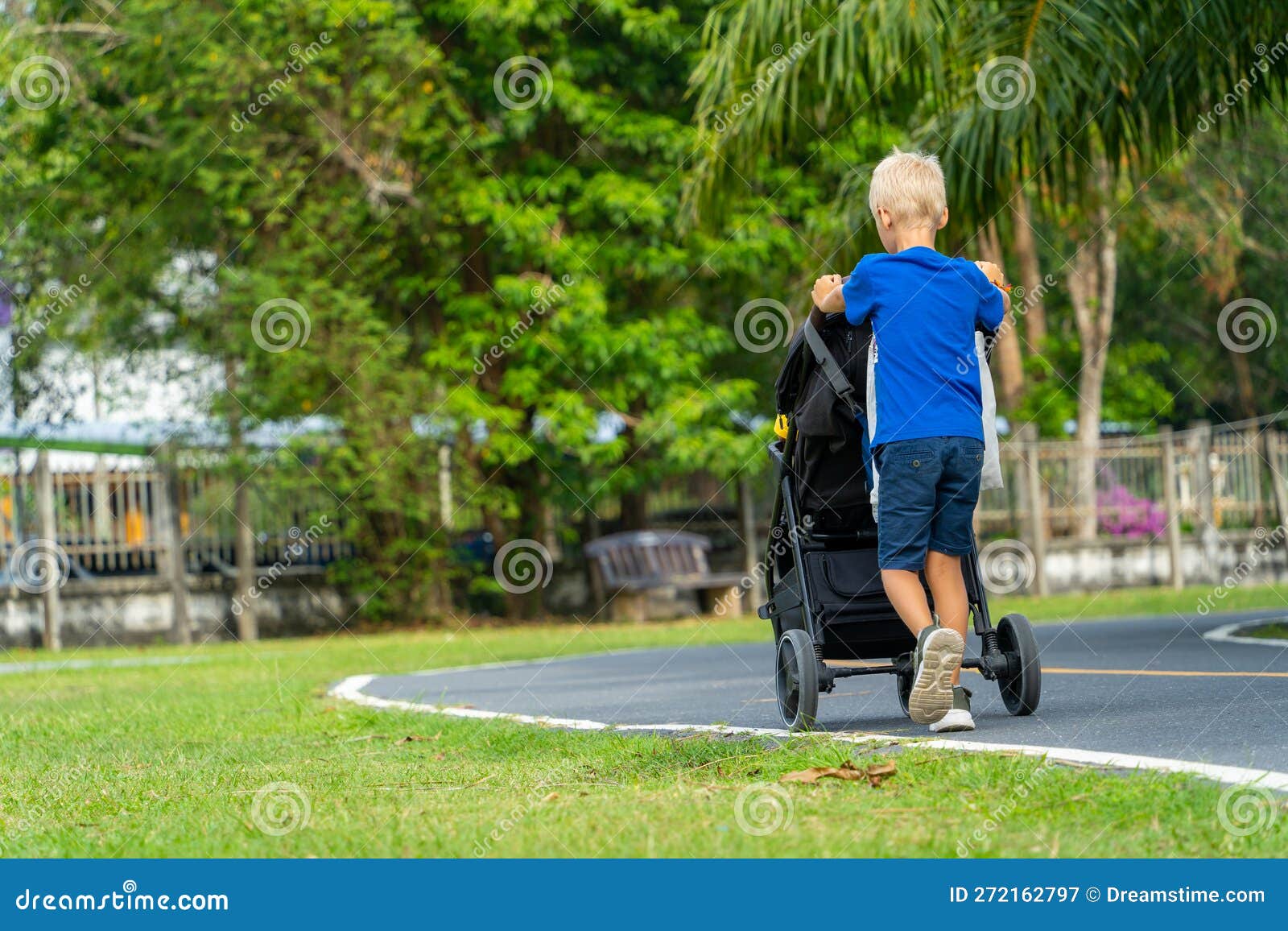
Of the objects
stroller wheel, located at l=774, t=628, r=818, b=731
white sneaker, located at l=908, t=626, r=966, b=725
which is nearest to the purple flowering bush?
stroller wheel, located at l=774, t=628, r=818, b=731

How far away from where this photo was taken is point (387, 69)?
59.6ft

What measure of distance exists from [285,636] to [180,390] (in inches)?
122

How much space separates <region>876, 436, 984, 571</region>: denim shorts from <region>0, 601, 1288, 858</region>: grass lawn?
2.27 feet

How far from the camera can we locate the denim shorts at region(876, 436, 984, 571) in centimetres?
522

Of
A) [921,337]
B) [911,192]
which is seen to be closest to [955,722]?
[921,337]

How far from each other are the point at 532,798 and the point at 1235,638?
6.65 meters

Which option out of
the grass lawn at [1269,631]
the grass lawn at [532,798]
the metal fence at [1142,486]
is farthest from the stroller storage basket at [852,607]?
the metal fence at [1142,486]

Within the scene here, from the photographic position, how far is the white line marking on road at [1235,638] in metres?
9.20

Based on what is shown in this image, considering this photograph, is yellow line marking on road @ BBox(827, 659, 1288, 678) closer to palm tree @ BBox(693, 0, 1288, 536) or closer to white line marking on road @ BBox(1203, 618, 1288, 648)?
white line marking on road @ BBox(1203, 618, 1288, 648)

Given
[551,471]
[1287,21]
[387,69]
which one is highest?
[387,69]

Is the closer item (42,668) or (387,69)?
(42,668)
